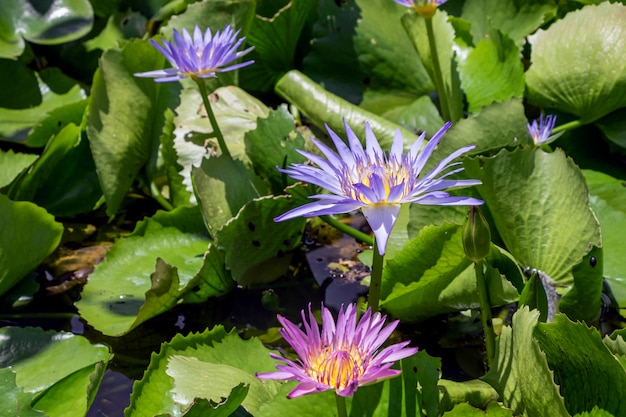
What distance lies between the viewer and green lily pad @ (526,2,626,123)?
Answer: 5.39ft

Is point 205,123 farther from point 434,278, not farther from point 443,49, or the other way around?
point 434,278

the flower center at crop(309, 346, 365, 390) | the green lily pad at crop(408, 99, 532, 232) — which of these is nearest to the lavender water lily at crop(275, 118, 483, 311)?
the flower center at crop(309, 346, 365, 390)

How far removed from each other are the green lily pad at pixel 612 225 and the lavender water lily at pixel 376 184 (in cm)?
54

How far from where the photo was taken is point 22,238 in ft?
5.15

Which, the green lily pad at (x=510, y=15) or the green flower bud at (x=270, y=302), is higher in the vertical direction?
the green lily pad at (x=510, y=15)

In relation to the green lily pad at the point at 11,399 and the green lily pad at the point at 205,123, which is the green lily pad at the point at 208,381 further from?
the green lily pad at the point at 205,123

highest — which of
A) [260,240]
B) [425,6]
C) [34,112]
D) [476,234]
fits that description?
[425,6]

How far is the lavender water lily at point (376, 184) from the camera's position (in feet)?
3.00

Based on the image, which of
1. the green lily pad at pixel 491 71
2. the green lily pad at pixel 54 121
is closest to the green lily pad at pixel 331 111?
the green lily pad at pixel 491 71

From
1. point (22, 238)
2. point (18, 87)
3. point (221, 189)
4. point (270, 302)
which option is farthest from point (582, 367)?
point (18, 87)

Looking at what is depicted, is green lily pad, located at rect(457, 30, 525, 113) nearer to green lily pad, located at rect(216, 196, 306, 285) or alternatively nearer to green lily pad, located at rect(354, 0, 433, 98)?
green lily pad, located at rect(354, 0, 433, 98)

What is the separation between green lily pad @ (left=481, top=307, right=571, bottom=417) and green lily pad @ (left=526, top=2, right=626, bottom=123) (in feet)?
2.55

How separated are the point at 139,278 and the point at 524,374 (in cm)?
87

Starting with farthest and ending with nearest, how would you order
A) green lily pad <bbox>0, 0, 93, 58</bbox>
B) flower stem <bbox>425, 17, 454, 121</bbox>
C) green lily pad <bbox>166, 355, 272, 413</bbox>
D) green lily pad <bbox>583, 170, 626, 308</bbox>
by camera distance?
green lily pad <bbox>0, 0, 93, 58</bbox>
flower stem <bbox>425, 17, 454, 121</bbox>
green lily pad <bbox>583, 170, 626, 308</bbox>
green lily pad <bbox>166, 355, 272, 413</bbox>
